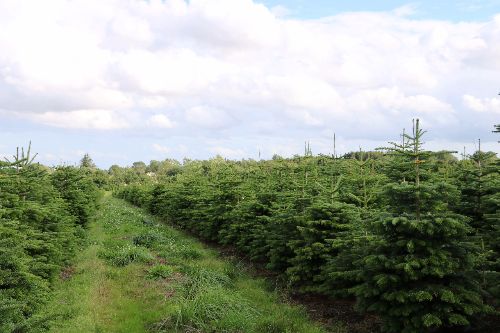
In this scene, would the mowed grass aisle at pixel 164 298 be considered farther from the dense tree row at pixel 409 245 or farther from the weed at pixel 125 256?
the dense tree row at pixel 409 245

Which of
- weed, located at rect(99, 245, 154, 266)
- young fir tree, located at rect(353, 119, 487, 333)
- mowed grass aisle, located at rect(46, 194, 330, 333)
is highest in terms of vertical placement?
young fir tree, located at rect(353, 119, 487, 333)

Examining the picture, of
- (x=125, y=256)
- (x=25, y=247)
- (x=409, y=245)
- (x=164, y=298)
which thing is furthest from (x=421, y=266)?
(x=125, y=256)

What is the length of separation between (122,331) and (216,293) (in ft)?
7.40

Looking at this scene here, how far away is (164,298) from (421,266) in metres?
6.53

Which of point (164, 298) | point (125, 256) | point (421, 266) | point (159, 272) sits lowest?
point (164, 298)

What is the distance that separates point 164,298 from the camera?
11.2 m

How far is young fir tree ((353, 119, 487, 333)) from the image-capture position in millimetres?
7195

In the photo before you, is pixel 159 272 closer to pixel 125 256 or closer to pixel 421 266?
pixel 125 256

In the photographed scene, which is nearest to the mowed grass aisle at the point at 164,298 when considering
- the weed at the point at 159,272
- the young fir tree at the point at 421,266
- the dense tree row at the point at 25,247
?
the weed at the point at 159,272

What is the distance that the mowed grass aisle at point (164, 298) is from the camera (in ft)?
30.5

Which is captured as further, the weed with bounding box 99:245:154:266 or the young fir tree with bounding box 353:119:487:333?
the weed with bounding box 99:245:154:266

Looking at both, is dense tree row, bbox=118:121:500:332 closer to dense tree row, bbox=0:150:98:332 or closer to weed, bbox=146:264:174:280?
weed, bbox=146:264:174:280

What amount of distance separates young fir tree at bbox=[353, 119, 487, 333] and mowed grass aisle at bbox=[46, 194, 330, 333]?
2.04 m

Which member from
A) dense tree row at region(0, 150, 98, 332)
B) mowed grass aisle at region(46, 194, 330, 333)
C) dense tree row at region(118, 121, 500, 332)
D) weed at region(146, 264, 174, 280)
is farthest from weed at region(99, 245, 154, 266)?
dense tree row at region(118, 121, 500, 332)
